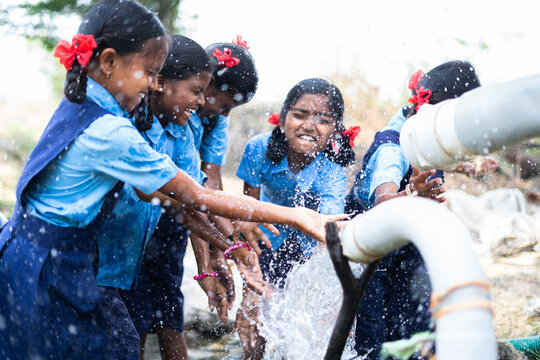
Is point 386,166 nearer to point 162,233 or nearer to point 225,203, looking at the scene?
point 225,203

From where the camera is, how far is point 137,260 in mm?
3137

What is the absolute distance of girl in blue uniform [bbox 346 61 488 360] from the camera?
3.25 meters

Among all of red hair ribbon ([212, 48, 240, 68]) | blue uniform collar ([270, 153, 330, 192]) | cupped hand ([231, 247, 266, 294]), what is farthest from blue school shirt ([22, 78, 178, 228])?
blue uniform collar ([270, 153, 330, 192])

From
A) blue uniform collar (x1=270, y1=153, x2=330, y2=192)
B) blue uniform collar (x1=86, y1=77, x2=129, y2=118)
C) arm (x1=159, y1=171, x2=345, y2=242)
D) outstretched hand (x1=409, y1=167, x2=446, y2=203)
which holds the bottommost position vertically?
arm (x1=159, y1=171, x2=345, y2=242)

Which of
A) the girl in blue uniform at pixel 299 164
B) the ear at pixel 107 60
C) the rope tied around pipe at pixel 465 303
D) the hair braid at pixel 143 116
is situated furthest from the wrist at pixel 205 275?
the rope tied around pipe at pixel 465 303

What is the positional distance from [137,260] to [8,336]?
0.89 m

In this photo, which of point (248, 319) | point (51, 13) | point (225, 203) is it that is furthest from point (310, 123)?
point (51, 13)

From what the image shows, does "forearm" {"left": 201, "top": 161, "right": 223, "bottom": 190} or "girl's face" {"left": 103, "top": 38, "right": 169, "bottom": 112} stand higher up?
"forearm" {"left": 201, "top": 161, "right": 223, "bottom": 190}

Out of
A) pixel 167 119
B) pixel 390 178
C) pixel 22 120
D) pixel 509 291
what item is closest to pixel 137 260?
→ pixel 167 119

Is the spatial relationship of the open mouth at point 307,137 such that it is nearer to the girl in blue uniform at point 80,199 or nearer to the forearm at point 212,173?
the forearm at point 212,173

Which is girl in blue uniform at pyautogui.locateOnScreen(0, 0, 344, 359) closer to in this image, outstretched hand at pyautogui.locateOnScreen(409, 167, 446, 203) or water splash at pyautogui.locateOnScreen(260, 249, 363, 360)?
outstretched hand at pyautogui.locateOnScreen(409, 167, 446, 203)

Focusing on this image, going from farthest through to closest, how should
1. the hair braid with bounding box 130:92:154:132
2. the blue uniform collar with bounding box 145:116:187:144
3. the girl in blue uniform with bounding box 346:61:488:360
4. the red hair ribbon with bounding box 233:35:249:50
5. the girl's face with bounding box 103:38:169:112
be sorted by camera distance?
the red hair ribbon with bounding box 233:35:249:50 → the girl in blue uniform with bounding box 346:61:488:360 → the blue uniform collar with bounding box 145:116:187:144 → the hair braid with bounding box 130:92:154:132 → the girl's face with bounding box 103:38:169:112

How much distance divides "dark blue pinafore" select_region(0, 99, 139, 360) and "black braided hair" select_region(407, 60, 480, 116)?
6.60ft

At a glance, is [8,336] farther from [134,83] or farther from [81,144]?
[134,83]
